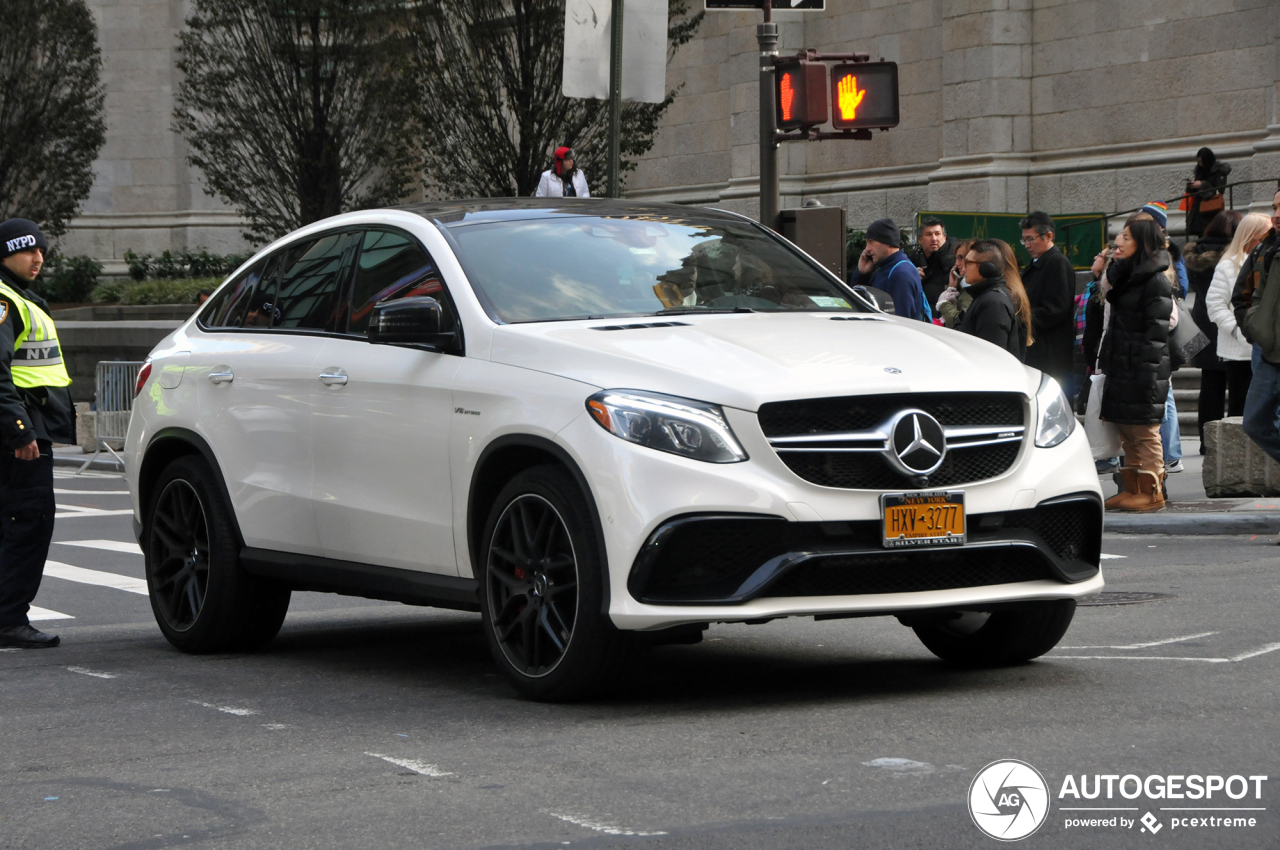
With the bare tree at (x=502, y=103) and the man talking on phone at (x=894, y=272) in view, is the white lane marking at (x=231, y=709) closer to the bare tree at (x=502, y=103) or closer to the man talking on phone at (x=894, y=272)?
the man talking on phone at (x=894, y=272)

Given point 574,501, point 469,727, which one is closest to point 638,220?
point 574,501

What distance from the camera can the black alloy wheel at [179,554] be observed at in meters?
8.32

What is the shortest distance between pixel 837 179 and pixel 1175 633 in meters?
20.0

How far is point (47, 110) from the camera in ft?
102

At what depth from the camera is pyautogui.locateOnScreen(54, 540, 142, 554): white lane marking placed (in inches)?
536

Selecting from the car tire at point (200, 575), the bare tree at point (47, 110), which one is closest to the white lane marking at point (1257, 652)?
the car tire at point (200, 575)

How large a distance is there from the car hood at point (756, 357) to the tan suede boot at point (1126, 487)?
659 centimetres

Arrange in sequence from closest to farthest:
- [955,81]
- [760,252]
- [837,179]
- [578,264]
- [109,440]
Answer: [578,264] → [760,252] → [109,440] → [955,81] → [837,179]

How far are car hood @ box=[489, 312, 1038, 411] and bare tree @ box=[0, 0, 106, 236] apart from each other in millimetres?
26347

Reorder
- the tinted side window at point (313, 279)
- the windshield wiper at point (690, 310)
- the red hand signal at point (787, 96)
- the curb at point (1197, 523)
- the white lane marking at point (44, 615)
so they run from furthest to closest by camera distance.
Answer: the red hand signal at point (787, 96), the curb at point (1197, 523), the white lane marking at point (44, 615), the tinted side window at point (313, 279), the windshield wiper at point (690, 310)

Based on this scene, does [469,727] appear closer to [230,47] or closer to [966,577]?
[966,577]

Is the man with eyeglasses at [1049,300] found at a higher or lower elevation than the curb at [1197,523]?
higher

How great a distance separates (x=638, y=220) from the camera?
24.7ft

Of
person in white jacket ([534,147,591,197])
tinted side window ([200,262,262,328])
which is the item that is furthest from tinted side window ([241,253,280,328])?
person in white jacket ([534,147,591,197])
